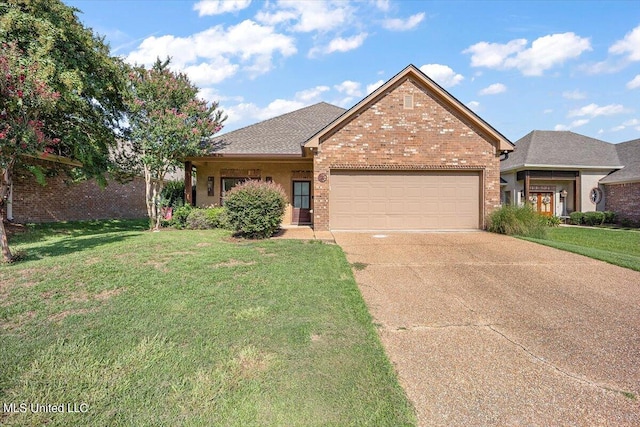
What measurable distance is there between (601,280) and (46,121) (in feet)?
51.4

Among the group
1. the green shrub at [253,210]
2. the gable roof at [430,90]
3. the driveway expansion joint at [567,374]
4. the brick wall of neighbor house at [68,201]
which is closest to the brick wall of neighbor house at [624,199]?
the gable roof at [430,90]

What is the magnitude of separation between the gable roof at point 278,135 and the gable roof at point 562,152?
12.5 m

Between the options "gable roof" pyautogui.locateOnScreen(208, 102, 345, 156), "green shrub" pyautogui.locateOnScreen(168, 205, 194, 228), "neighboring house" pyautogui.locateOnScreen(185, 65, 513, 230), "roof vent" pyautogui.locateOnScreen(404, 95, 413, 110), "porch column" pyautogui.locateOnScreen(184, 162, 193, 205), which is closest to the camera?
"neighboring house" pyautogui.locateOnScreen(185, 65, 513, 230)

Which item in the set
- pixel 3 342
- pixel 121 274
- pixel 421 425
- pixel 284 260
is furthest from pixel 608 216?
pixel 3 342

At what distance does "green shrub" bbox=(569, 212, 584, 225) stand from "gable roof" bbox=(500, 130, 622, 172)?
3006mm

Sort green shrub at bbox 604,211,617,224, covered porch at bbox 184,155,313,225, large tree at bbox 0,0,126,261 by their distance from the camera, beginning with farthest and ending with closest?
green shrub at bbox 604,211,617,224 → covered porch at bbox 184,155,313,225 → large tree at bbox 0,0,126,261

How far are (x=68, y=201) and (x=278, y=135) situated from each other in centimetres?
1101

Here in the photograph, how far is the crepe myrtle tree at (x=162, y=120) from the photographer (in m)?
12.0

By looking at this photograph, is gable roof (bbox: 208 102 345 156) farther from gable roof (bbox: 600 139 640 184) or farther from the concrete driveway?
gable roof (bbox: 600 139 640 184)

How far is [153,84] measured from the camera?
39.1 feet

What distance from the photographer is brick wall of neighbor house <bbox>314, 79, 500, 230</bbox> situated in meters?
11.7

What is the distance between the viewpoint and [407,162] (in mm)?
11844

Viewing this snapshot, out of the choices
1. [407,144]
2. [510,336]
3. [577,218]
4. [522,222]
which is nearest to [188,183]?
[407,144]

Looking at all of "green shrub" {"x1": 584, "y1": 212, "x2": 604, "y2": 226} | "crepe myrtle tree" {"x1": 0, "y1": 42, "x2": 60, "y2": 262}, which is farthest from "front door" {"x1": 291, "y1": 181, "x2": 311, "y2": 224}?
"green shrub" {"x1": 584, "y1": 212, "x2": 604, "y2": 226}
